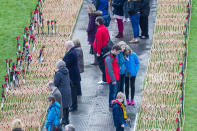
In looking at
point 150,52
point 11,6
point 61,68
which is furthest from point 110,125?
point 11,6

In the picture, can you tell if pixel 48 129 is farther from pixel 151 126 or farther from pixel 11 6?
pixel 11 6

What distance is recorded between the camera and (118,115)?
1553 centimetres

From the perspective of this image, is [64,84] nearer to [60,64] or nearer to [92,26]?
[60,64]

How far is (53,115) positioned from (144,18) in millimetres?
7432

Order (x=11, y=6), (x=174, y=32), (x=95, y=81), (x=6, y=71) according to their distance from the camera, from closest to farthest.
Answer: (x=95, y=81) → (x=6, y=71) → (x=174, y=32) → (x=11, y=6)

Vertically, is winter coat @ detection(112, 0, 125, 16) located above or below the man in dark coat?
above

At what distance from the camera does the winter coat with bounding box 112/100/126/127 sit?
50.8 feet

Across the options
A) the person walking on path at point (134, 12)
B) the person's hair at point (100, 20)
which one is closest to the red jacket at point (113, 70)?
the person's hair at point (100, 20)

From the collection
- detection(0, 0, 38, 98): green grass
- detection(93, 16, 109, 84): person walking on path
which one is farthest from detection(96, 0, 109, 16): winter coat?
detection(0, 0, 38, 98): green grass

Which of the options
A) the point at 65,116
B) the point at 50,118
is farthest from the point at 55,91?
the point at 65,116

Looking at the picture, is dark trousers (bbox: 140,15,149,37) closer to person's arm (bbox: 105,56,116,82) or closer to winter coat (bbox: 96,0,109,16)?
winter coat (bbox: 96,0,109,16)

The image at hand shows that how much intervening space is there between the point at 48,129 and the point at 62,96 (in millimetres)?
1330

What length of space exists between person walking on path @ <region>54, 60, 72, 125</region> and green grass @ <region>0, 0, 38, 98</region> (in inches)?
189

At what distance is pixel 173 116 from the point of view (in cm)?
1738
